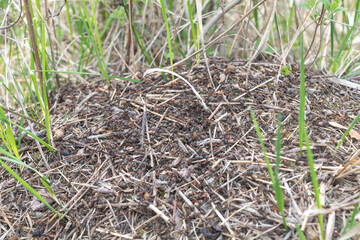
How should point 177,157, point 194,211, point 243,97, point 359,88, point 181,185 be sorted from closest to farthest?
point 194,211, point 181,185, point 177,157, point 243,97, point 359,88

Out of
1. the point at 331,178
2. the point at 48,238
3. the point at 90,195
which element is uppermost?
the point at 331,178

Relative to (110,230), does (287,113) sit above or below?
above

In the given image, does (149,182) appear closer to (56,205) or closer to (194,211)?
(194,211)

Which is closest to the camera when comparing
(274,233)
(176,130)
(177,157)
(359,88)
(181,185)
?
(274,233)

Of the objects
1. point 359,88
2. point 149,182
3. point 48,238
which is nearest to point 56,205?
point 48,238

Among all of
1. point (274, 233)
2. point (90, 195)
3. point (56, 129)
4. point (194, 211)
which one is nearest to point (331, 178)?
point (274, 233)

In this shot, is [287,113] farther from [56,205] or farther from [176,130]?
[56,205]

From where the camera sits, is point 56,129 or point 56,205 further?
point 56,129
